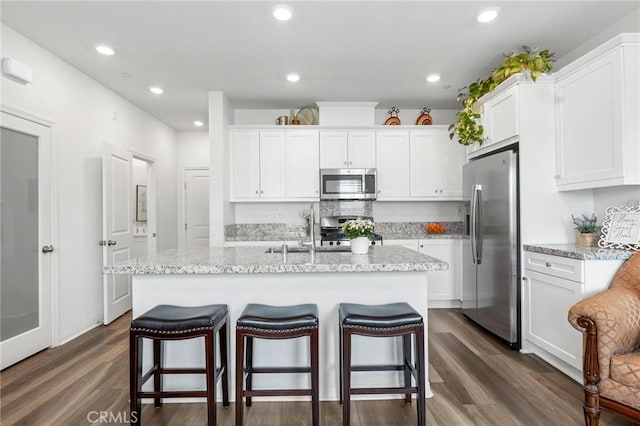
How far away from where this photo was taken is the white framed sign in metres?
2.37

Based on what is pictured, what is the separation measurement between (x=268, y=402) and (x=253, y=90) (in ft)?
10.9

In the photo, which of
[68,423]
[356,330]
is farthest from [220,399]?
[356,330]

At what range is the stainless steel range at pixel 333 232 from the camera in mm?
4402

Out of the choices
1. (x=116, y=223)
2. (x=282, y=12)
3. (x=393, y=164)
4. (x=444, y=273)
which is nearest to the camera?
(x=282, y=12)

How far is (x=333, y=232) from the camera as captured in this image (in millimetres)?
4727

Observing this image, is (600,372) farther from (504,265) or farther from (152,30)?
(152,30)

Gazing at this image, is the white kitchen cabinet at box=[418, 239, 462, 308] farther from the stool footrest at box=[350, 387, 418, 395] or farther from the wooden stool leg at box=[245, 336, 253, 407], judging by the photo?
the wooden stool leg at box=[245, 336, 253, 407]

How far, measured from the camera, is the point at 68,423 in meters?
2.01

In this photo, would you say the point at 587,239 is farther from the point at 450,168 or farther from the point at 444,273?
the point at 450,168

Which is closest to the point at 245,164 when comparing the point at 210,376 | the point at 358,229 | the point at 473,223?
the point at 358,229

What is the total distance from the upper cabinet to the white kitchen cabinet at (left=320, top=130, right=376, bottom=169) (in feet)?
0.40

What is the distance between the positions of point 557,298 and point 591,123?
4.28ft

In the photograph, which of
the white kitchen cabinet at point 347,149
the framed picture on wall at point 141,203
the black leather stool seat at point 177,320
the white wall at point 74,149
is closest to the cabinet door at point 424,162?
the white kitchen cabinet at point 347,149

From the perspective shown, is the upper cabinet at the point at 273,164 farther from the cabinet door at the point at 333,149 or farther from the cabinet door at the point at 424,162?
the cabinet door at the point at 424,162
